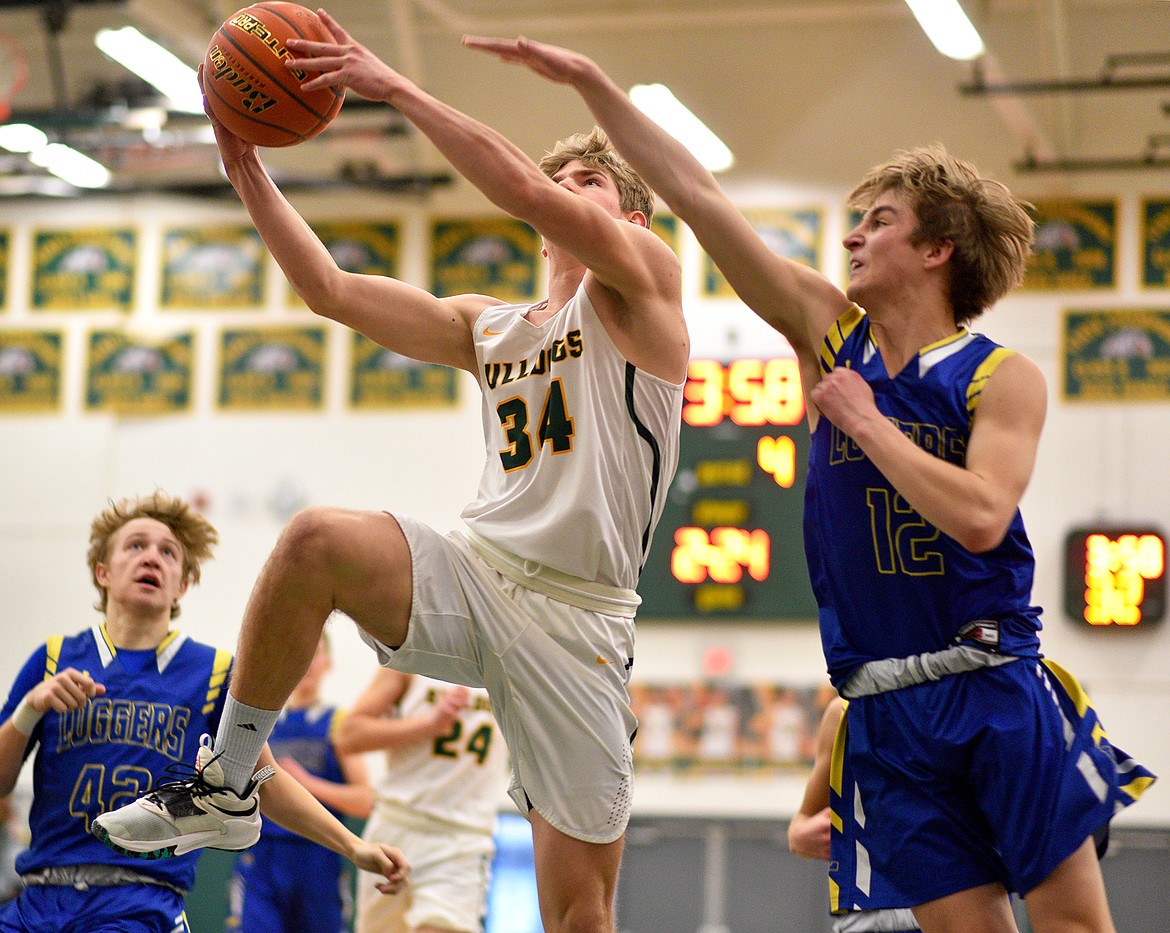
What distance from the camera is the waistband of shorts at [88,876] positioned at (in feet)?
13.4

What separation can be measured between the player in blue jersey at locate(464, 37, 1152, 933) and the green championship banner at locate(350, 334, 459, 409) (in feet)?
27.7

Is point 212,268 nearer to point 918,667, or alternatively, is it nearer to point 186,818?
point 186,818

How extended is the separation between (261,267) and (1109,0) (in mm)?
7137

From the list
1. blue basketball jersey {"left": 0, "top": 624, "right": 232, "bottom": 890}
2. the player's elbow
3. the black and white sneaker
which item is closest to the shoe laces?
the black and white sneaker

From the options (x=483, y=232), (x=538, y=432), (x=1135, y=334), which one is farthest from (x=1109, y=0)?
(x=538, y=432)

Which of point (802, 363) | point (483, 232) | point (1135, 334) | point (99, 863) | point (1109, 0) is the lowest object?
point (99, 863)

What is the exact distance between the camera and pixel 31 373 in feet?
41.4

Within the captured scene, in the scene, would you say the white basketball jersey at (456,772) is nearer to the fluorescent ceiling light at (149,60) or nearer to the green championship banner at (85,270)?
the fluorescent ceiling light at (149,60)

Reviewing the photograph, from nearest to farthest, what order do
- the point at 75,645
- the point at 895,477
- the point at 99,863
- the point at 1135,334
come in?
the point at 895,477, the point at 99,863, the point at 75,645, the point at 1135,334

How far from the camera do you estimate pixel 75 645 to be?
14.9 feet

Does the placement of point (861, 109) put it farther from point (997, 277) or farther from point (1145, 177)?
point (997, 277)

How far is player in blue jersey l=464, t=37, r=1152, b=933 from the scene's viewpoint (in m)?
3.08

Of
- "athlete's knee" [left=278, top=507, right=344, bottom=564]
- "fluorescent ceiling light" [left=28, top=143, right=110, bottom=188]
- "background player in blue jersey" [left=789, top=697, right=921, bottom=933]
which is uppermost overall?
"fluorescent ceiling light" [left=28, top=143, right=110, bottom=188]

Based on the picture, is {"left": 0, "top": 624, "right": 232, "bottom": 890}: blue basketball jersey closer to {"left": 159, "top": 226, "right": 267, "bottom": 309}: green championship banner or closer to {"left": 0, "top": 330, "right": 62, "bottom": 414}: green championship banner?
{"left": 159, "top": 226, "right": 267, "bottom": 309}: green championship banner
